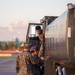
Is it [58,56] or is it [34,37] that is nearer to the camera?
[58,56]

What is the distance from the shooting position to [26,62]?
30.1ft

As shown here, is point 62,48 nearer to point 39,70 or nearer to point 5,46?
point 39,70

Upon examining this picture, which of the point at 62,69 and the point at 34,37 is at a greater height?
the point at 34,37

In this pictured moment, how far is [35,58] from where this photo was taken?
9.22m

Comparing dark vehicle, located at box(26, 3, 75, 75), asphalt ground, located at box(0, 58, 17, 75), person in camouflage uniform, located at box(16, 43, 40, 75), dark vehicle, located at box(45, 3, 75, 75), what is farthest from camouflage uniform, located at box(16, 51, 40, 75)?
asphalt ground, located at box(0, 58, 17, 75)

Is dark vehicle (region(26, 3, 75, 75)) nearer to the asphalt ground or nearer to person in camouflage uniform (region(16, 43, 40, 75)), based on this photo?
person in camouflage uniform (region(16, 43, 40, 75))

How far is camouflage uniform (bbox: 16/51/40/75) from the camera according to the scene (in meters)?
9.12

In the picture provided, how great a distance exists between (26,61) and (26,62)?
27 millimetres

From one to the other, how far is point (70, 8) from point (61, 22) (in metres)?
0.52

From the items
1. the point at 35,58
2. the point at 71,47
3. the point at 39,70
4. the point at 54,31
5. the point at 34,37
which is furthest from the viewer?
the point at 34,37

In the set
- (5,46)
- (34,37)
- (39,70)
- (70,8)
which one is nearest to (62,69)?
(39,70)

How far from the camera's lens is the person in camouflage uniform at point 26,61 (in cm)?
910

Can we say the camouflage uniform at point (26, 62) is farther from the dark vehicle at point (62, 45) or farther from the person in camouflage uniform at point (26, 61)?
the dark vehicle at point (62, 45)

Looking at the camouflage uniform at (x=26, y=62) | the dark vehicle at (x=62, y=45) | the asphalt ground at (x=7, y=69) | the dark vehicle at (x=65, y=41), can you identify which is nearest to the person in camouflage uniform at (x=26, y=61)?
the camouflage uniform at (x=26, y=62)
